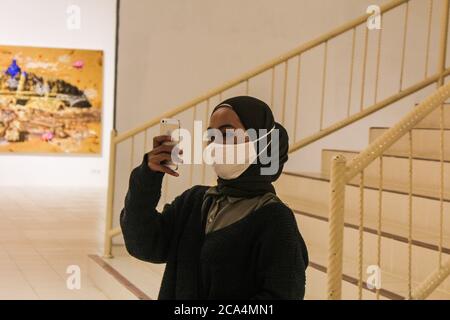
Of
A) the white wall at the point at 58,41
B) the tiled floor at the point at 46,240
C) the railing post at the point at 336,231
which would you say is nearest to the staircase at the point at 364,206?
the railing post at the point at 336,231

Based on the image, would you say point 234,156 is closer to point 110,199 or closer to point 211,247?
point 211,247

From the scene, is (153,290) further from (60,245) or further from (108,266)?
(60,245)

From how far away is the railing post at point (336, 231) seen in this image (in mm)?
2678

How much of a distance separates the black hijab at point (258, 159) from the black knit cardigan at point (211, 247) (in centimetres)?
5

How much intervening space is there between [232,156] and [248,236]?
17 cm

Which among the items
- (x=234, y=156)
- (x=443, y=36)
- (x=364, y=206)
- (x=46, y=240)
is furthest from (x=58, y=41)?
(x=234, y=156)

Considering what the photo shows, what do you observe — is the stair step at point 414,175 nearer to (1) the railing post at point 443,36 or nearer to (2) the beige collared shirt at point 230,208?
(1) the railing post at point 443,36

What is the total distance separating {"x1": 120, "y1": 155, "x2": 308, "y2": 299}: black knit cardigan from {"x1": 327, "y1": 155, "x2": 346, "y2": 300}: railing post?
109 centimetres

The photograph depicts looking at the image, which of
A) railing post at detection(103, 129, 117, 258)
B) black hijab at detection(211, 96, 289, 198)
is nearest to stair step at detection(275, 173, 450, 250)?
railing post at detection(103, 129, 117, 258)

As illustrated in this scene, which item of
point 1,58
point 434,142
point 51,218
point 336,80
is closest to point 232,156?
point 434,142

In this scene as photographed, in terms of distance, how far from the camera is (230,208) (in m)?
1.60

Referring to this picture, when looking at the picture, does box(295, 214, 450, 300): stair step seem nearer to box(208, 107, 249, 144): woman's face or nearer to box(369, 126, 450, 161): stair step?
box(369, 126, 450, 161): stair step

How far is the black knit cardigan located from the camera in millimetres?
1500

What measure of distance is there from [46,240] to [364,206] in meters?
3.42
